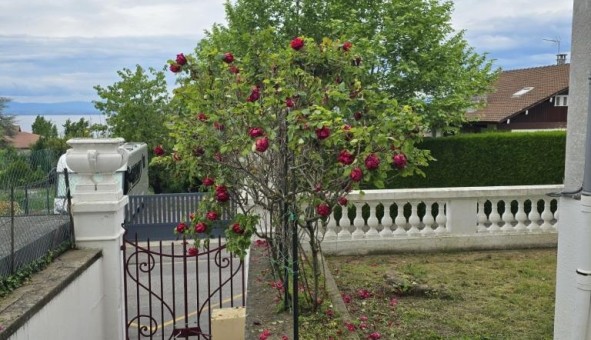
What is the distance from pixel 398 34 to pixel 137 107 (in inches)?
427

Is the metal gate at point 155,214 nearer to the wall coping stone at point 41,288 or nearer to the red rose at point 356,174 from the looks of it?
the wall coping stone at point 41,288

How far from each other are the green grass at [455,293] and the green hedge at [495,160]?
4.55 metres

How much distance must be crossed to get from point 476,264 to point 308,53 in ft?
14.8

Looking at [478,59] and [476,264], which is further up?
[478,59]

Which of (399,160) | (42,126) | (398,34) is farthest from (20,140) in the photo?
(399,160)

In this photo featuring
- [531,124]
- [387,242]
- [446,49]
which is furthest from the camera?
[531,124]

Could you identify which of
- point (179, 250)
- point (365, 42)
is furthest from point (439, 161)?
point (179, 250)

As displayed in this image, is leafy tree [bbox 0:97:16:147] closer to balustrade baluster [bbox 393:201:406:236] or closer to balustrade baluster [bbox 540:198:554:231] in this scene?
balustrade baluster [bbox 393:201:406:236]

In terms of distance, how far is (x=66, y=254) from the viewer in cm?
489

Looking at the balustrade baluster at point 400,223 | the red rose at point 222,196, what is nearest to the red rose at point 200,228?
the red rose at point 222,196

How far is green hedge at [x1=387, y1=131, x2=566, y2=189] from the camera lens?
12.1 metres

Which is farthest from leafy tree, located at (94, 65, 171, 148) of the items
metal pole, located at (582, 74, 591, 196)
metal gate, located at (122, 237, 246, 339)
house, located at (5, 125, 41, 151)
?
metal pole, located at (582, 74, 591, 196)

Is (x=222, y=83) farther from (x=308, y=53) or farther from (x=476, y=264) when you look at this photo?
(x=476, y=264)

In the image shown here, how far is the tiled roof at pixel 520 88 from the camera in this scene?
2973cm
